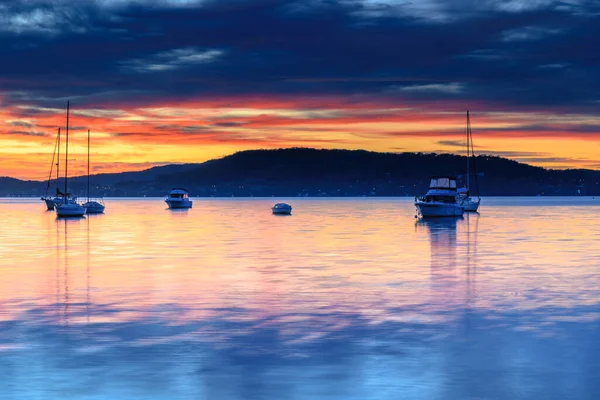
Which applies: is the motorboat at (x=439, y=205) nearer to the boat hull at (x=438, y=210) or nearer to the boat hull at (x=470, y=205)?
the boat hull at (x=438, y=210)

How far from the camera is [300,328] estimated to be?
18.8m

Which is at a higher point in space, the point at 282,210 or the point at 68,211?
the point at 68,211

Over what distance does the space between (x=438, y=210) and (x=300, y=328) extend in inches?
3266

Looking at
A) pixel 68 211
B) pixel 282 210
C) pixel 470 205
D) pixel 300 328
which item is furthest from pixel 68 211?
pixel 300 328

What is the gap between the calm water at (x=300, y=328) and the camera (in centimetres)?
1309

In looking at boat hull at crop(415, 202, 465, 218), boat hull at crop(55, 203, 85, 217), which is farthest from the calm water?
boat hull at crop(55, 203, 85, 217)

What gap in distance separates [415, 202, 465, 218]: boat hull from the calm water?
59989 millimetres

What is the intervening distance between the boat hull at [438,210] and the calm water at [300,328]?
60.0 metres

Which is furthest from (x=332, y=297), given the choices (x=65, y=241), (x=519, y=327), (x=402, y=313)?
(x=65, y=241)

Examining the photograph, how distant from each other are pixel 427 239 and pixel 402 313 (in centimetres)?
3729

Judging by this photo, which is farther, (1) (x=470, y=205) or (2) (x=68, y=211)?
(1) (x=470, y=205)

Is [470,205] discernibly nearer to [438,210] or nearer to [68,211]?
[438,210]

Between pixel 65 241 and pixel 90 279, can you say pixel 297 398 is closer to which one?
pixel 90 279

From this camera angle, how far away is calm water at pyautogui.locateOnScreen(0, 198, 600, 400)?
13.1 metres
